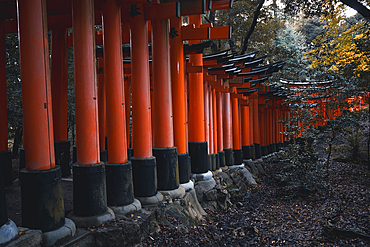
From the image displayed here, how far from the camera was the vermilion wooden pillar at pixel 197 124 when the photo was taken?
32.5ft

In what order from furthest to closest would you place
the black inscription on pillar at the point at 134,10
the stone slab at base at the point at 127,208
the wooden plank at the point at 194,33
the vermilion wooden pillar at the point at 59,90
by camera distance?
the vermilion wooden pillar at the point at 59,90 < the wooden plank at the point at 194,33 < the black inscription on pillar at the point at 134,10 < the stone slab at base at the point at 127,208

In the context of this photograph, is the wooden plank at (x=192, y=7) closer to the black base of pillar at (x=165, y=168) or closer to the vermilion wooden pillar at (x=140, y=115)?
the vermilion wooden pillar at (x=140, y=115)

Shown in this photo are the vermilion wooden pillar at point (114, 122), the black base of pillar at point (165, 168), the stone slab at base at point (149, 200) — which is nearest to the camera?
the vermilion wooden pillar at point (114, 122)

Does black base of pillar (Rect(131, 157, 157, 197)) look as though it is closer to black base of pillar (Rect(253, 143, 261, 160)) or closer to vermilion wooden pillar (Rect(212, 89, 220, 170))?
vermilion wooden pillar (Rect(212, 89, 220, 170))

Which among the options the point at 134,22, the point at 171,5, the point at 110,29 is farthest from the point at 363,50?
the point at 110,29

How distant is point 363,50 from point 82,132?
407 inches

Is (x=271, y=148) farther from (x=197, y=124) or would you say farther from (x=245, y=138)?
(x=197, y=124)

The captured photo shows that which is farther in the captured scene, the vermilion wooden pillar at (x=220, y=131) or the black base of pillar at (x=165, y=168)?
the vermilion wooden pillar at (x=220, y=131)

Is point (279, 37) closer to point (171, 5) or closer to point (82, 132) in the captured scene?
point (171, 5)

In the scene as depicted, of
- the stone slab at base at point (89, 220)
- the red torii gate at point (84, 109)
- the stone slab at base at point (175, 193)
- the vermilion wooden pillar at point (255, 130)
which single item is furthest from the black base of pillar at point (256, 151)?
the stone slab at base at point (89, 220)

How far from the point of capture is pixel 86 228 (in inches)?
205

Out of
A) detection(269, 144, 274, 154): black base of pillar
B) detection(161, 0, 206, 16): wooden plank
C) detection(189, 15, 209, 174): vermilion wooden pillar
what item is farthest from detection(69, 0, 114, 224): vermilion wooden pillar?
detection(269, 144, 274, 154): black base of pillar

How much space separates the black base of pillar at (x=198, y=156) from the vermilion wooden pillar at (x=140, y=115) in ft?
10.8

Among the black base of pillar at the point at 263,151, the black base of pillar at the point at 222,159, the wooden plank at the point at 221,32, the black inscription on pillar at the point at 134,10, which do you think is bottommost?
the black base of pillar at the point at 263,151
